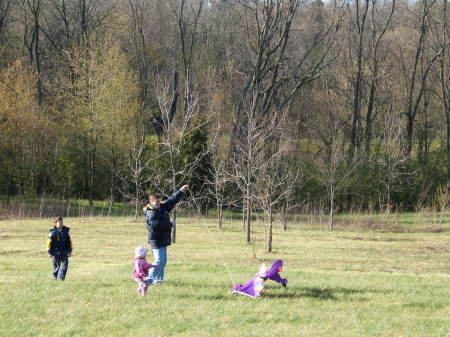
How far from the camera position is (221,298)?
1073 cm

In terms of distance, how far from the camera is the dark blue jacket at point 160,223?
11500 mm

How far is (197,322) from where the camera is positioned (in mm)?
9039

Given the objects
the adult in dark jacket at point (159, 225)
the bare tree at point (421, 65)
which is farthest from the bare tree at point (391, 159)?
the adult in dark jacket at point (159, 225)

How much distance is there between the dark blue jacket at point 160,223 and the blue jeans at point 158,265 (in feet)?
0.37

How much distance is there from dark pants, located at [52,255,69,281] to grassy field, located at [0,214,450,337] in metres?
0.30

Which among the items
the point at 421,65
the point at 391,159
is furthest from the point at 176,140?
the point at 421,65

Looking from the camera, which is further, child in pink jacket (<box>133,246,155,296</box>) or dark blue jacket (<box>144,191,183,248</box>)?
dark blue jacket (<box>144,191,183,248</box>)

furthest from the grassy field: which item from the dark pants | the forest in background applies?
the forest in background

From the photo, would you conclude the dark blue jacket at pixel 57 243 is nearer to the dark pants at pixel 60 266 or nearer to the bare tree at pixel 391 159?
the dark pants at pixel 60 266

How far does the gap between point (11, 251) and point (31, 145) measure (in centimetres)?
2281

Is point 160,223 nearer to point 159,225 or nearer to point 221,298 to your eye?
point 159,225

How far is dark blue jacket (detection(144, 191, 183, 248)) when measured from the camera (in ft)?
37.7

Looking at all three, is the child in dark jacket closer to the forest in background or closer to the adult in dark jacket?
the adult in dark jacket

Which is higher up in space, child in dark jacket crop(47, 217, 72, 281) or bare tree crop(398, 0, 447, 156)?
bare tree crop(398, 0, 447, 156)
